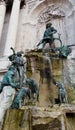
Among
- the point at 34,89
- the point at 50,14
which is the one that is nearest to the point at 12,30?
the point at 50,14

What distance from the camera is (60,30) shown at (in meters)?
15.2

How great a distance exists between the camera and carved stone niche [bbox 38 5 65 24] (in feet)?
52.5

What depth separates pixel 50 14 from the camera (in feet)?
53.2

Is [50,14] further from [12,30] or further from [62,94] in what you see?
[62,94]

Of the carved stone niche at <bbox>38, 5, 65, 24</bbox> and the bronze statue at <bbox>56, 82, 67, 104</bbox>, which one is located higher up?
the carved stone niche at <bbox>38, 5, 65, 24</bbox>

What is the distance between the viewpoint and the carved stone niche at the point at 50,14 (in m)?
16.0

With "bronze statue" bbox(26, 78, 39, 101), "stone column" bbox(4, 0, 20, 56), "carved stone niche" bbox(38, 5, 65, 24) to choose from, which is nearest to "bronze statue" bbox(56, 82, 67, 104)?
"bronze statue" bbox(26, 78, 39, 101)

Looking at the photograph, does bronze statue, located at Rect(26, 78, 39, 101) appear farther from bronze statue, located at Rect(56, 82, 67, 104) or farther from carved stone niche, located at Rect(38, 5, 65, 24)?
carved stone niche, located at Rect(38, 5, 65, 24)

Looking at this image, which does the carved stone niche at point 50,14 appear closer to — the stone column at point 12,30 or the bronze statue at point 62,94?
the stone column at point 12,30

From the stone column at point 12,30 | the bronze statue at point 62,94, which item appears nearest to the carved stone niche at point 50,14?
the stone column at point 12,30

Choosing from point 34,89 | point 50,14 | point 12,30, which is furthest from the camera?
point 50,14

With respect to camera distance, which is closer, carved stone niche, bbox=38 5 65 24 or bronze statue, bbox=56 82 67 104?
bronze statue, bbox=56 82 67 104

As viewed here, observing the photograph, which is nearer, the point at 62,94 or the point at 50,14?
the point at 62,94

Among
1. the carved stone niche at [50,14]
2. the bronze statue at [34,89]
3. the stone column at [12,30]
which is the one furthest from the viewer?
the carved stone niche at [50,14]
